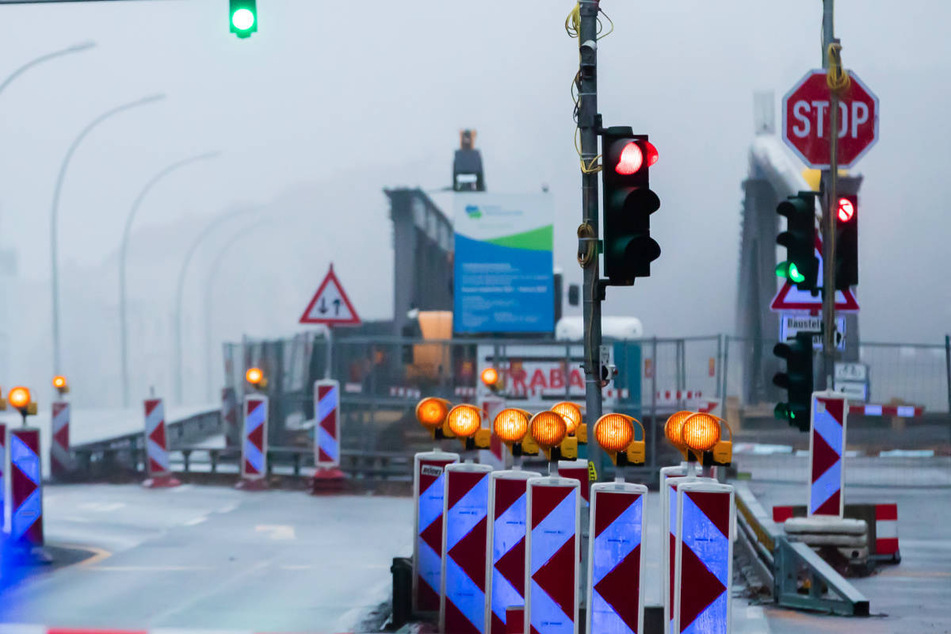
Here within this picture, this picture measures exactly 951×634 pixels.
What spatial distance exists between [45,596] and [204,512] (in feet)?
21.0

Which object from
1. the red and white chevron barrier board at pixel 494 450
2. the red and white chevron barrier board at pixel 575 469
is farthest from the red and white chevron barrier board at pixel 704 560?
the red and white chevron barrier board at pixel 494 450

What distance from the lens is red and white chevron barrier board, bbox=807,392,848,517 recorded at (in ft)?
40.7

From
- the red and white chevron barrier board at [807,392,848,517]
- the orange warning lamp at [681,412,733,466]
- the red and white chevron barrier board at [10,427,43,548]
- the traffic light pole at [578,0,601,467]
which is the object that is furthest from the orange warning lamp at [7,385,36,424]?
the orange warning lamp at [681,412,733,466]

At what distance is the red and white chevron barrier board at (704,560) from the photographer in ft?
24.5

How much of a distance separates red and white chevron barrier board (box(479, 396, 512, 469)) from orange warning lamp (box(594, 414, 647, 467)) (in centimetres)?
952

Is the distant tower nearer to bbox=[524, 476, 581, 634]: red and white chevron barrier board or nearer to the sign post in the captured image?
the sign post

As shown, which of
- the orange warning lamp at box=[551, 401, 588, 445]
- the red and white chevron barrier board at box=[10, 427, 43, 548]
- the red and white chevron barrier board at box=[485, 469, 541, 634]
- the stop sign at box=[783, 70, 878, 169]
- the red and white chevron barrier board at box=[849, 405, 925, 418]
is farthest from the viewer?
the red and white chevron barrier board at box=[849, 405, 925, 418]

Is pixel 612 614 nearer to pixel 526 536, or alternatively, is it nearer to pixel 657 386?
pixel 526 536

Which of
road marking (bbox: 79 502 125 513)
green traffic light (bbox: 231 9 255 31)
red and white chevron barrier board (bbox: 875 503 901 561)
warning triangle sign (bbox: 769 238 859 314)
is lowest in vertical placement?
road marking (bbox: 79 502 125 513)

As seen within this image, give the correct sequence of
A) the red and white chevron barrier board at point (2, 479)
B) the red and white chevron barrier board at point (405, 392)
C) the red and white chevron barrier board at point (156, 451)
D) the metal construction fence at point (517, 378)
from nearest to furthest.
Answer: the red and white chevron barrier board at point (2, 479) → the red and white chevron barrier board at point (156, 451) → the metal construction fence at point (517, 378) → the red and white chevron barrier board at point (405, 392)

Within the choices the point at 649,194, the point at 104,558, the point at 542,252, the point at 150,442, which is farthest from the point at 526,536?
the point at 542,252

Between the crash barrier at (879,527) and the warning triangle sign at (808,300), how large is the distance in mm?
1889

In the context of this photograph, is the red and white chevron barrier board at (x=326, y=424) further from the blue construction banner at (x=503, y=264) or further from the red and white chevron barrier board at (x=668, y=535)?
the red and white chevron barrier board at (x=668, y=535)

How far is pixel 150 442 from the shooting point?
21.4 meters
